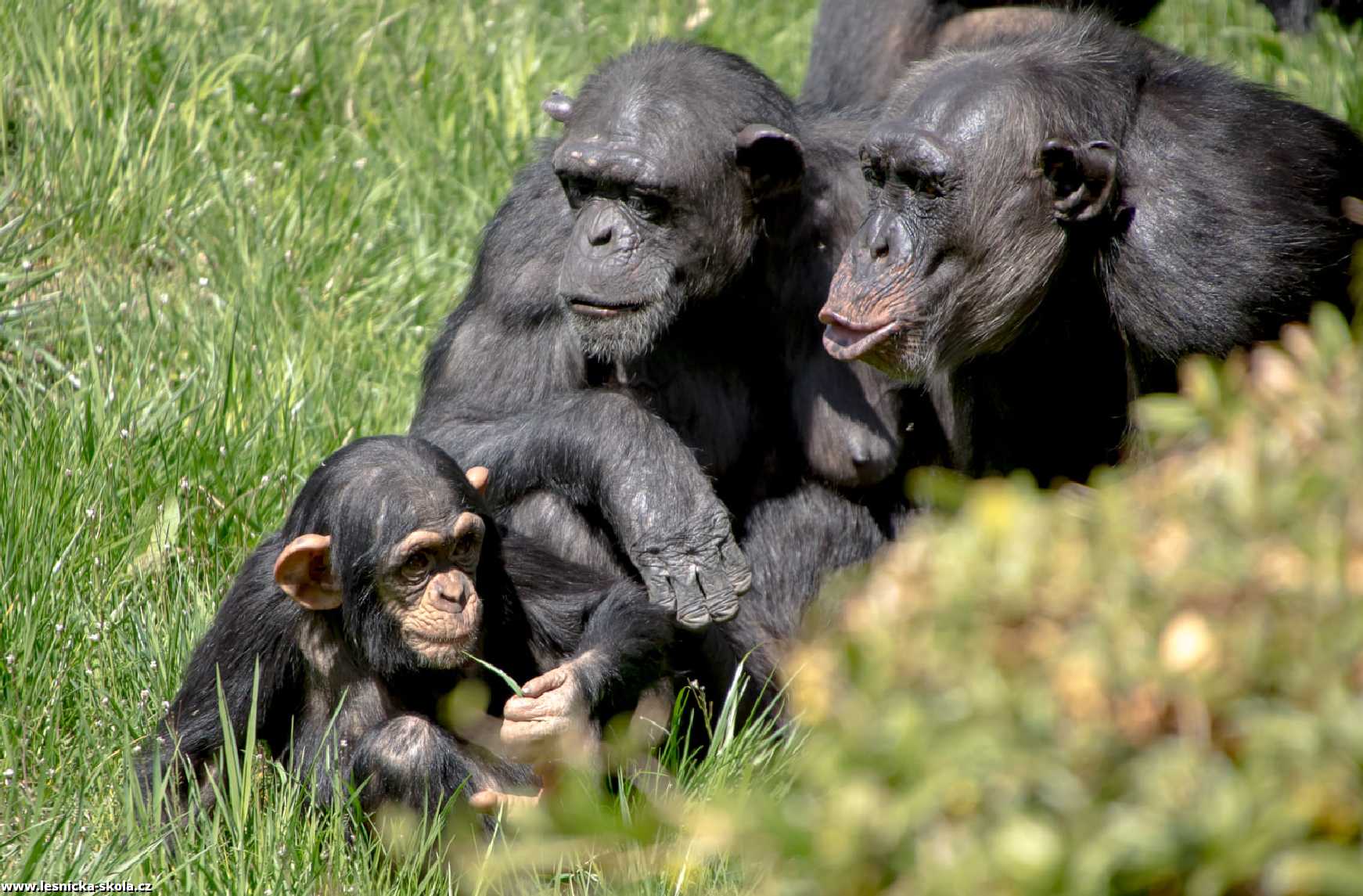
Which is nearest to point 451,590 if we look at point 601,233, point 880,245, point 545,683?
point 545,683

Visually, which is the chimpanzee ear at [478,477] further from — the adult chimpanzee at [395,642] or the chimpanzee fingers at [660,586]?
the chimpanzee fingers at [660,586]

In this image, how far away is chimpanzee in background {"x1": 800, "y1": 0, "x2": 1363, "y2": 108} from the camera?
21.9 feet

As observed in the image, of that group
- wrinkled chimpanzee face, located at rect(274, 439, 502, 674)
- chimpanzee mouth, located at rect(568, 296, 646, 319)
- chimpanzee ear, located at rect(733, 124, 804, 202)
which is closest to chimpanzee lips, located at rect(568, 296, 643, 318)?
chimpanzee mouth, located at rect(568, 296, 646, 319)

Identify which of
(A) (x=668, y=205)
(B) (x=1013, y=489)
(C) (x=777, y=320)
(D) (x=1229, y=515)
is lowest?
(C) (x=777, y=320)

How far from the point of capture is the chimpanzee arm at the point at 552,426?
4395 mm

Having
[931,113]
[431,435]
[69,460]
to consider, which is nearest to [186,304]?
[69,460]

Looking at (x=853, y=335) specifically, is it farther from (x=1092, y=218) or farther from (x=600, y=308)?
(x=600, y=308)

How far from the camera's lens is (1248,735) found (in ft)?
5.32

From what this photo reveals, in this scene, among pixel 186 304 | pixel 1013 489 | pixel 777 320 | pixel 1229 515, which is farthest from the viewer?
pixel 186 304

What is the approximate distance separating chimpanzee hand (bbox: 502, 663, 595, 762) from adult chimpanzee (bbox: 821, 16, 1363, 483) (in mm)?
1116

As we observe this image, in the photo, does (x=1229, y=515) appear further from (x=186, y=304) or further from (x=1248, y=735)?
(x=186, y=304)

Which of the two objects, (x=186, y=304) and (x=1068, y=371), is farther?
(x=186, y=304)

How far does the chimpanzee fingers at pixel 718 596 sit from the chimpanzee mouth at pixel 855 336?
2.40 ft

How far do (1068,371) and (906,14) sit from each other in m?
3.03
